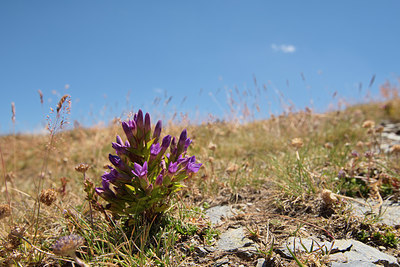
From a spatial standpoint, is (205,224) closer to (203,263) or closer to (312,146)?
(203,263)

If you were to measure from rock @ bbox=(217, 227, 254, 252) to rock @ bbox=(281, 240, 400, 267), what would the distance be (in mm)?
292

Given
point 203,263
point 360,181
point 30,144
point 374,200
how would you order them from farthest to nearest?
point 30,144 < point 360,181 < point 374,200 < point 203,263

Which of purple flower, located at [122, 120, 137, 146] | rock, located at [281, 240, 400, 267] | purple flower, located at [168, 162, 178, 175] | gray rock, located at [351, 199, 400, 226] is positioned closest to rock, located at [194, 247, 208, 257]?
rock, located at [281, 240, 400, 267]

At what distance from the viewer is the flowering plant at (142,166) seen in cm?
175

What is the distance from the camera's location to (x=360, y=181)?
9.53 ft

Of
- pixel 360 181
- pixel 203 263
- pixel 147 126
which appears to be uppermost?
pixel 147 126

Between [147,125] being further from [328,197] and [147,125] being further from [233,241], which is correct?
[328,197]

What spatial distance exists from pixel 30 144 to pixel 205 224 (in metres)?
9.19

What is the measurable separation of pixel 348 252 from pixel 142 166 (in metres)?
1.50

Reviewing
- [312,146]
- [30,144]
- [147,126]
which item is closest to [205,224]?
[147,126]

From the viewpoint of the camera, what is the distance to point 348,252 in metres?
1.80

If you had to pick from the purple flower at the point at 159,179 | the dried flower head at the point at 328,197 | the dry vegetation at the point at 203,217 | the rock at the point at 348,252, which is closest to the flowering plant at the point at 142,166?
the purple flower at the point at 159,179

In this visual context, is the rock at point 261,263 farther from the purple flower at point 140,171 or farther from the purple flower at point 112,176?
the purple flower at point 112,176

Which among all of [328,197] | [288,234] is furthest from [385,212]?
[288,234]
